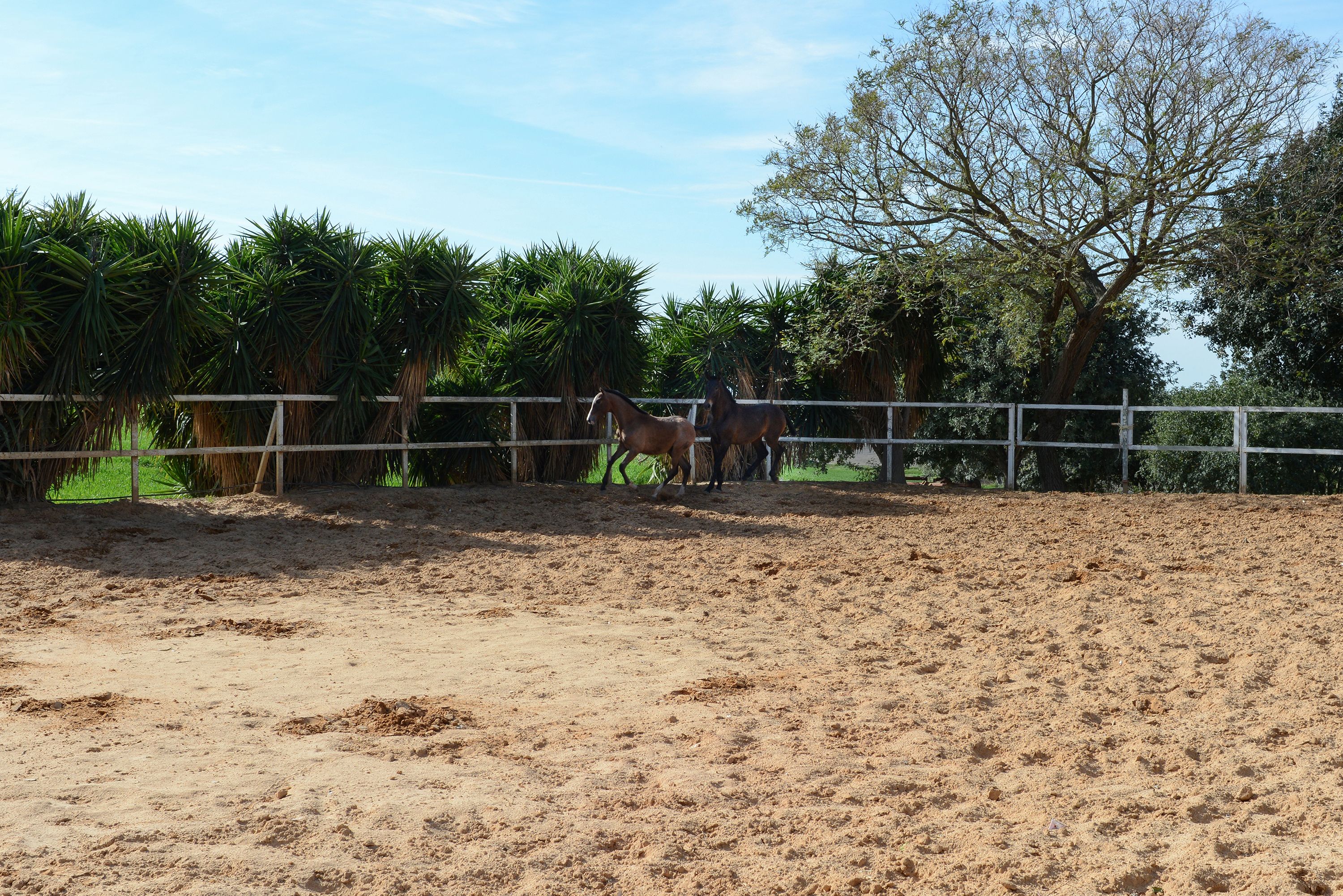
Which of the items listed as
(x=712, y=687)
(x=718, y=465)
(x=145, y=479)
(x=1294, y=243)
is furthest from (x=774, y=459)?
(x=712, y=687)

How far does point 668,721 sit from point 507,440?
10099 mm

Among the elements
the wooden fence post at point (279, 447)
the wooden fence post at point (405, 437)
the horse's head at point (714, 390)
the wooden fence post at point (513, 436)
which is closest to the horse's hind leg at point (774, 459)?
the horse's head at point (714, 390)

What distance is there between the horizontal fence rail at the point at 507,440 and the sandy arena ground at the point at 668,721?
1.77 meters

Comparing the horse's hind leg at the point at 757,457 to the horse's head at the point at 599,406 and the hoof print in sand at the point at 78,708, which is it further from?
the hoof print in sand at the point at 78,708

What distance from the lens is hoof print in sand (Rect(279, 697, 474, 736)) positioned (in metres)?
3.92

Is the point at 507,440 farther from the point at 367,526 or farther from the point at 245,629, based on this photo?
the point at 245,629

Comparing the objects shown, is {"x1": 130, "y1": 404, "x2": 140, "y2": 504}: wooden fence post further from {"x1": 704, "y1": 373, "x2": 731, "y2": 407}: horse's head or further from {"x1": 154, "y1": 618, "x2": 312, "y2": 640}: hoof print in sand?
{"x1": 704, "y1": 373, "x2": 731, "y2": 407}: horse's head

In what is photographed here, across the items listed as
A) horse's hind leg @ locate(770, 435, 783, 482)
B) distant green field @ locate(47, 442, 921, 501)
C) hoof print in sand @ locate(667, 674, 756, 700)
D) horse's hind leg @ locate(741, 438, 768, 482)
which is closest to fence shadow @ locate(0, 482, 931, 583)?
distant green field @ locate(47, 442, 921, 501)

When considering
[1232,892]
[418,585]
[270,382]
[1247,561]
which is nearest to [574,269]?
[270,382]

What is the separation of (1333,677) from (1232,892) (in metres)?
2.48

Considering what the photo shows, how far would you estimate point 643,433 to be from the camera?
12.5 m

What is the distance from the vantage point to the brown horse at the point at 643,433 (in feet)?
40.5

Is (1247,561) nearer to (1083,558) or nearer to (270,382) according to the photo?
(1083,558)

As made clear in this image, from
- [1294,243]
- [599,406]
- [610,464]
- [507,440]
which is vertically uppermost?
[1294,243]
